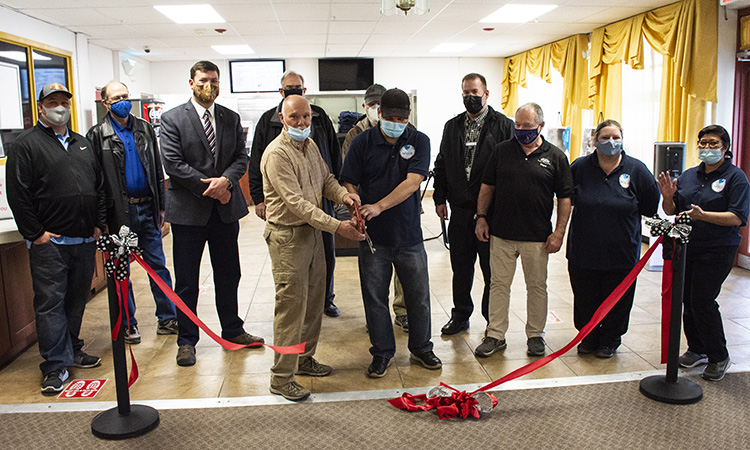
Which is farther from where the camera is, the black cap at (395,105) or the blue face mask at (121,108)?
the blue face mask at (121,108)

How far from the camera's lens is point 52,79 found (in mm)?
8047

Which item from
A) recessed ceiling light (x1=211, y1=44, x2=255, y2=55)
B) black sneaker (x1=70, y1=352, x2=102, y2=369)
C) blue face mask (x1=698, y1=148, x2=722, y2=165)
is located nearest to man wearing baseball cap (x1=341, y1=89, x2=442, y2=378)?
blue face mask (x1=698, y1=148, x2=722, y2=165)

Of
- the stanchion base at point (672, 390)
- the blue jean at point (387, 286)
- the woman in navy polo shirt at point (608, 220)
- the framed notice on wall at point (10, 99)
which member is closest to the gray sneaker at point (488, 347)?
the blue jean at point (387, 286)

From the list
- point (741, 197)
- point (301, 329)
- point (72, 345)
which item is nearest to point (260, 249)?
point (72, 345)

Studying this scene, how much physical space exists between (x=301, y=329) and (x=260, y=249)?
402 centimetres

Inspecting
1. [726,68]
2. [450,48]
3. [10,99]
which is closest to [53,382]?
[10,99]

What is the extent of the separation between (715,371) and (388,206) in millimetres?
1940

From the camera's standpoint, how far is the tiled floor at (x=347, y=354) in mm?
3121

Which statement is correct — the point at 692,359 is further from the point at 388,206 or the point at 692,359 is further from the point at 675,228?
the point at 388,206

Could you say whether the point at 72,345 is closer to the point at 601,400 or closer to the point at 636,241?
the point at 601,400


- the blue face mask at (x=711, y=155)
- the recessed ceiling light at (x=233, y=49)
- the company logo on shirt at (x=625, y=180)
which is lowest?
the company logo on shirt at (x=625, y=180)

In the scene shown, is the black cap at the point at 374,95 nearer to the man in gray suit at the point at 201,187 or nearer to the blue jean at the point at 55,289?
the man in gray suit at the point at 201,187

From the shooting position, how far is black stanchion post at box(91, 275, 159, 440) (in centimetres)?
259

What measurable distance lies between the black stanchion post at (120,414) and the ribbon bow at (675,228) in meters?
2.56
